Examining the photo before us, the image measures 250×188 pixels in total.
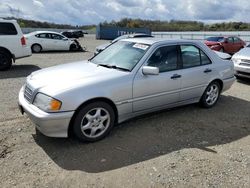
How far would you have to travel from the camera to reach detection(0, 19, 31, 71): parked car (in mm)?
10133

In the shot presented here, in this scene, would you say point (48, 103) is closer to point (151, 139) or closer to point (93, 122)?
point (93, 122)

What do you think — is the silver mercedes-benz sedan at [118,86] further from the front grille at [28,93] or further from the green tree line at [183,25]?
the green tree line at [183,25]

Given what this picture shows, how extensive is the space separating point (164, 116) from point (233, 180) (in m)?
2.19

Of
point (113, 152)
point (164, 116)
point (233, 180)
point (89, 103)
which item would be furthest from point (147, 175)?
point (164, 116)

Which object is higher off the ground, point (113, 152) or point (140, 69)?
point (140, 69)

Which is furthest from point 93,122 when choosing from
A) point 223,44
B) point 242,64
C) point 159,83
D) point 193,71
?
point 223,44

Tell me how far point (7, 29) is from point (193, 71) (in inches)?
306

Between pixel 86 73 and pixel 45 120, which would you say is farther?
pixel 86 73

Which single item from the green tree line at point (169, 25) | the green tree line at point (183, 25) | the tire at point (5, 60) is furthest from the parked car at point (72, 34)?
the tire at point (5, 60)

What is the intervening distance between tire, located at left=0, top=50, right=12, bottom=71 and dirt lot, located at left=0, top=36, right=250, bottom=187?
525 centimetres

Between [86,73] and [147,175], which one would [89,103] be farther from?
[147,175]

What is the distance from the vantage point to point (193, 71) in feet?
17.8

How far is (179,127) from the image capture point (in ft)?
16.3

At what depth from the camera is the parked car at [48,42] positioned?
58.0 feet
